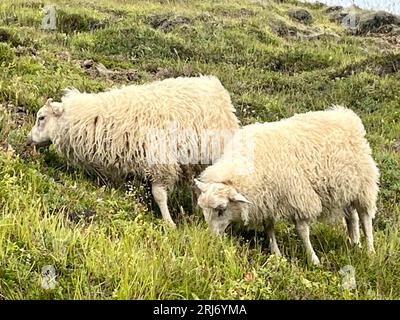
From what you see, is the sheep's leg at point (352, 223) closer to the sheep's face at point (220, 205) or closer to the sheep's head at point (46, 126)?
the sheep's face at point (220, 205)

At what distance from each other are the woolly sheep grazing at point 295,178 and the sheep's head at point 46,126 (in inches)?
92.1

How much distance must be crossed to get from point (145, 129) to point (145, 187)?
2.42 ft

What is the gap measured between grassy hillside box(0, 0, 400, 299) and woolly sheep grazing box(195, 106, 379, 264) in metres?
0.28

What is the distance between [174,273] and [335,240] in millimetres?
3207

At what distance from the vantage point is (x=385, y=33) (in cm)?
2798

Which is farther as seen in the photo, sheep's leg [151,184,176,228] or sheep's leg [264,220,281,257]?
sheep's leg [151,184,176,228]

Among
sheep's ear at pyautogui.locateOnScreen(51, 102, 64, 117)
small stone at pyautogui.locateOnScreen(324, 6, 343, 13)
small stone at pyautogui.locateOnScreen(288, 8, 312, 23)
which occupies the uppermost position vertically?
sheep's ear at pyautogui.locateOnScreen(51, 102, 64, 117)

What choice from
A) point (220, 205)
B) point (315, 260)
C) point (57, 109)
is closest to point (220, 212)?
point (220, 205)

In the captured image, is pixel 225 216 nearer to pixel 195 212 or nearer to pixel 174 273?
pixel 195 212

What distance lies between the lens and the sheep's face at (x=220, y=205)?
639cm

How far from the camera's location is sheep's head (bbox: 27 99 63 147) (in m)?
8.01

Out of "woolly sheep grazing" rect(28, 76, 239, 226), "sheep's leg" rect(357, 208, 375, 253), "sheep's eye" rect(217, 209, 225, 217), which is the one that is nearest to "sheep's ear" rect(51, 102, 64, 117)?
"woolly sheep grazing" rect(28, 76, 239, 226)

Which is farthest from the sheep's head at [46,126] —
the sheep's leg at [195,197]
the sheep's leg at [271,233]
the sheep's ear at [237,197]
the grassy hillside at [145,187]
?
the sheep's leg at [271,233]

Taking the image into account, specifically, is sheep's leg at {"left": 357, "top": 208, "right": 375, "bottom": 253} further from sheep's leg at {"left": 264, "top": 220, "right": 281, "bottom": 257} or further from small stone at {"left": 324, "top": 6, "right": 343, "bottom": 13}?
small stone at {"left": 324, "top": 6, "right": 343, "bottom": 13}
